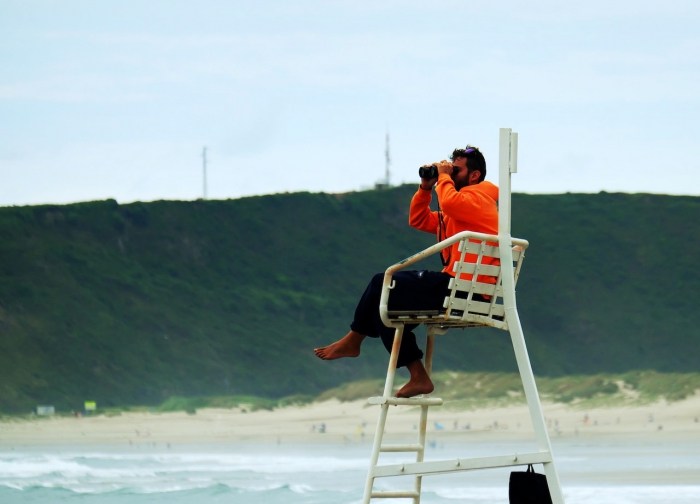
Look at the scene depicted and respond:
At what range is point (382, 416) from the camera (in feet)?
15.5

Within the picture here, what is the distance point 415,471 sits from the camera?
4656mm

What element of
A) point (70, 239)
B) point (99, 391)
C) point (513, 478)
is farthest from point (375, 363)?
point (513, 478)

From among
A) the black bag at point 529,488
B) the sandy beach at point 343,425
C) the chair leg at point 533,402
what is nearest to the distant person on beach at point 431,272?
the chair leg at point 533,402

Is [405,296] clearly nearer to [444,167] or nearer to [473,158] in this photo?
[444,167]

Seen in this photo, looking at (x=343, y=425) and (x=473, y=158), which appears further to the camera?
(x=343, y=425)

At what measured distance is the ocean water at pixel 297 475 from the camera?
18375 millimetres

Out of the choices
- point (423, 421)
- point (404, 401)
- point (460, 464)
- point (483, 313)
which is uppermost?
point (483, 313)

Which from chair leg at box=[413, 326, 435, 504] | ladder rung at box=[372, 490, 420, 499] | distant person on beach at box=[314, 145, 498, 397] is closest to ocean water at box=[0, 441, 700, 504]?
chair leg at box=[413, 326, 435, 504]

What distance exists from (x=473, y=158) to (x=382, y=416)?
1.26 m

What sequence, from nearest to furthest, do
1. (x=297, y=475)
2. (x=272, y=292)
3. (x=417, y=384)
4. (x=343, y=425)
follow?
(x=417, y=384)
(x=297, y=475)
(x=343, y=425)
(x=272, y=292)

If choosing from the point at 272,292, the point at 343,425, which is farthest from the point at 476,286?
the point at 272,292

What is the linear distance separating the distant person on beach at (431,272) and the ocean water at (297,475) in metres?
9.41

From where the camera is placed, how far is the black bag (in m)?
4.91

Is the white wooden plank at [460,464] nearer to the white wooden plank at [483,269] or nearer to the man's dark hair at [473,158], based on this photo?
the white wooden plank at [483,269]
